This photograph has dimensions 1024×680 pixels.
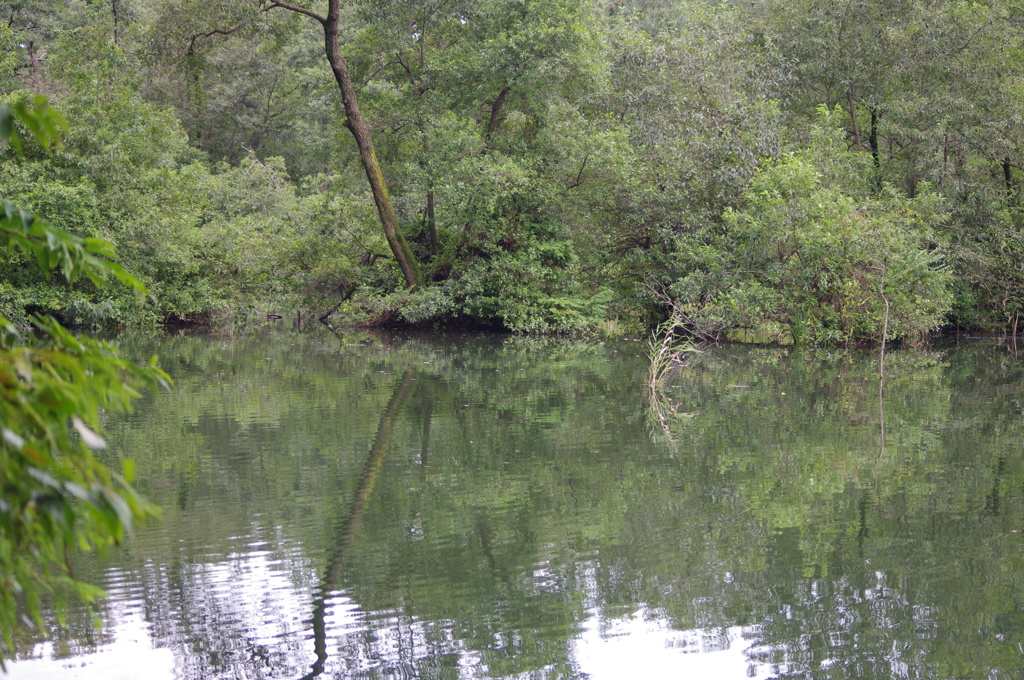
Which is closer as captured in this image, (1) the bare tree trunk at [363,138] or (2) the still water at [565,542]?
(2) the still water at [565,542]

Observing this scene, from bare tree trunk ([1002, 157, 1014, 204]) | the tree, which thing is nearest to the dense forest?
bare tree trunk ([1002, 157, 1014, 204])

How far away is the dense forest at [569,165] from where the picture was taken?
1998 centimetres

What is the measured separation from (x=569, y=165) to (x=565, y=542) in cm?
1649

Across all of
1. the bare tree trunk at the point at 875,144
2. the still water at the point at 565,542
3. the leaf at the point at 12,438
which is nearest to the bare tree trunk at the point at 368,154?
the still water at the point at 565,542

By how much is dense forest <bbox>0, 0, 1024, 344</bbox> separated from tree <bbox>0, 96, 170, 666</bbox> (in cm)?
1656

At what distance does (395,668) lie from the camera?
4531mm

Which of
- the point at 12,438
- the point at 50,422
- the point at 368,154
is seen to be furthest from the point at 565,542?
the point at 368,154

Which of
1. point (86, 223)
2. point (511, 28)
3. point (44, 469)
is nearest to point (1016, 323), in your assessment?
point (511, 28)

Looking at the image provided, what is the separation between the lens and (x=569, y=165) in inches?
865

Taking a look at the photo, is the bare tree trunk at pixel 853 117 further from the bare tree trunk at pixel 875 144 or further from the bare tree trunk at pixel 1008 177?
the bare tree trunk at pixel 1008 177

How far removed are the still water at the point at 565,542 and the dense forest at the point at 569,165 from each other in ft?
28.1

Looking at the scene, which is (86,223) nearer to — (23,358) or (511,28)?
(511,28)

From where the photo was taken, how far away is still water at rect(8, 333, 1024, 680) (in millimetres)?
4684

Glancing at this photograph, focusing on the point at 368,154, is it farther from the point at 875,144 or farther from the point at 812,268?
the point at 875,144
